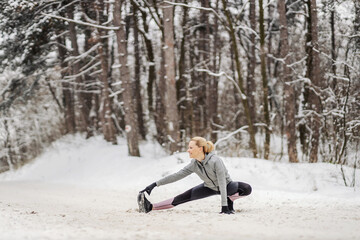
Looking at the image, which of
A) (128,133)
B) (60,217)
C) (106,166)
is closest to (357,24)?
(128,133)

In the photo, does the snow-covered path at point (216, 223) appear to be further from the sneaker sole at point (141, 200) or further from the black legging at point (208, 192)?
the black legging at point (208, 192)

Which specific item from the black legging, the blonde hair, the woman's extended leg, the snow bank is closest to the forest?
the snow bank

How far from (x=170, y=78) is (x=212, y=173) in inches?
321

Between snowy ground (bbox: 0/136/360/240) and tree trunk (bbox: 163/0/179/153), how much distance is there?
129 cm

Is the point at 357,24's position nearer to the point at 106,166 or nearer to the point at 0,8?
the point at 106,166

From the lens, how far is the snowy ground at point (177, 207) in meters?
4.97

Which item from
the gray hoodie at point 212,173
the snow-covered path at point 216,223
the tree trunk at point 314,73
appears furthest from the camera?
the tree trunk at point 314,73

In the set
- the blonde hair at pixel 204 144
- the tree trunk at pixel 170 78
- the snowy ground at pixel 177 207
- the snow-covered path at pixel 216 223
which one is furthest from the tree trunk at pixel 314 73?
the blonde hair at pixel 204 144

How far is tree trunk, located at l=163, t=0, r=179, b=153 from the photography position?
14.4 m

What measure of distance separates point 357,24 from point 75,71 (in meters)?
12.7

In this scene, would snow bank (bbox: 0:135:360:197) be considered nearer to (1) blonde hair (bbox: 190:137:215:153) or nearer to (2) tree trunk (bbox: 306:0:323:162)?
(1) blonde hair (bbox: 190:137:215:153)

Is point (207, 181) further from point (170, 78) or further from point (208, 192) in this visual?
point (170, 78)

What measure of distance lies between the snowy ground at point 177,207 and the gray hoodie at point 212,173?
0.46 m

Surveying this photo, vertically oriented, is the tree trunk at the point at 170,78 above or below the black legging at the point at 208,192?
above
